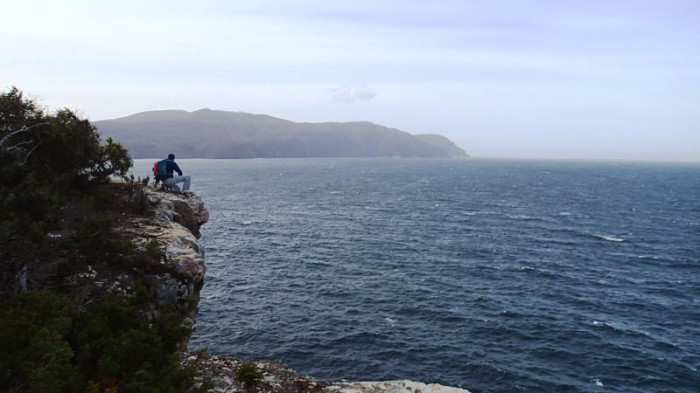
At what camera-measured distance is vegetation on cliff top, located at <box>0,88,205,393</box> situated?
11016 millimetres

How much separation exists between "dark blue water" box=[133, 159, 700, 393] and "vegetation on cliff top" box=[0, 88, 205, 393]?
19.9 m

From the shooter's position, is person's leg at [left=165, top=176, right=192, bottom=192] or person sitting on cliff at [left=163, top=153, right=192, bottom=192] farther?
person's leg at [left=165, top=176, right=192, bottom=192]

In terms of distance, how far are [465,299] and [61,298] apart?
41109 mm

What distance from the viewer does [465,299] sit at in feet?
154

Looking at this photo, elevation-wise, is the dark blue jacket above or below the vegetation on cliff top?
above

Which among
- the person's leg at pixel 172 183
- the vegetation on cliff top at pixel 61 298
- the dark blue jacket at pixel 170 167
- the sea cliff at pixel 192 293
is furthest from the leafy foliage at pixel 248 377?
the dark blue jacket at pixel 170 167

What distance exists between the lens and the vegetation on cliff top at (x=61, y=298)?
1102 centimetres

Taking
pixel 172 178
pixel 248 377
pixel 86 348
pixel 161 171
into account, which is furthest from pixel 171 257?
pixel 172 178

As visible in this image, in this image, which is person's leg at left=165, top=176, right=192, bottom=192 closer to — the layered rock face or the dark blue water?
the layered rock face

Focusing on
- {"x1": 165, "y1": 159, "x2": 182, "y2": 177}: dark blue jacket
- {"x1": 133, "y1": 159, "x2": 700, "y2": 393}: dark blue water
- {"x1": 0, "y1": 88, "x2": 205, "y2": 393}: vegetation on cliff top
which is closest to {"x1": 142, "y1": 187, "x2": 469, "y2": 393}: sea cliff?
{"x1": 0, "y1": 88, "x2": 205, "y2": 393}: vegetation on cliff top

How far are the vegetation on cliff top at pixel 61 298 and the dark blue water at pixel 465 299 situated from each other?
65.2ft

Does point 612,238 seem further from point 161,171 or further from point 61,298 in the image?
point 61,298

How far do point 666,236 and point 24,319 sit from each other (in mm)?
93136

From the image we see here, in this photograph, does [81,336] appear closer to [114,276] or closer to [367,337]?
[114,276]
